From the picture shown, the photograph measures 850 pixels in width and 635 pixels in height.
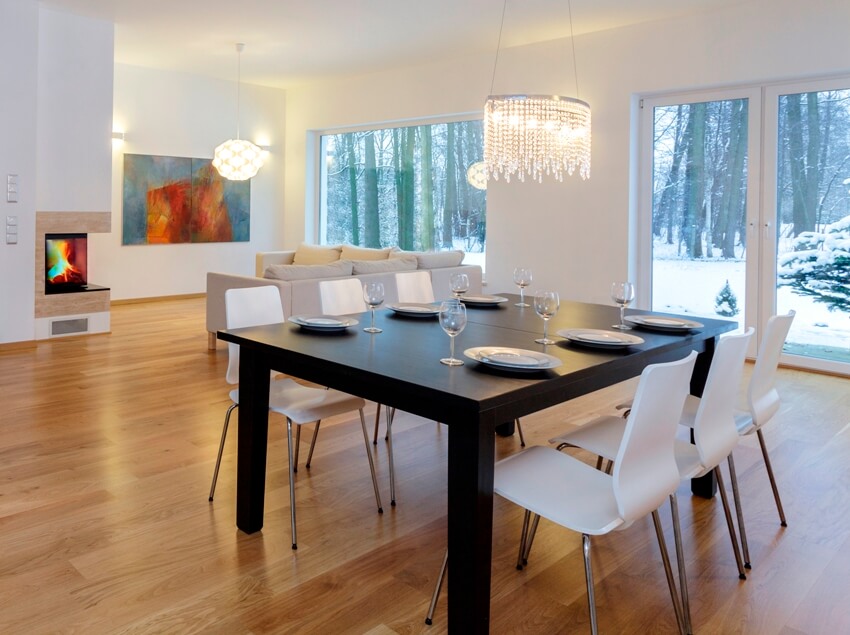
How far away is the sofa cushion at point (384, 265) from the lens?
5660 millimetres

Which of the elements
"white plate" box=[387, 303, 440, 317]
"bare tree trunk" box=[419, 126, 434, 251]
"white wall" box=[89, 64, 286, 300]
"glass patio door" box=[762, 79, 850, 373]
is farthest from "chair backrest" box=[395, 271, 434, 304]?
"white wall" box=[89, 64, 286, 300]

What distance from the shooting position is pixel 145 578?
2.29 m

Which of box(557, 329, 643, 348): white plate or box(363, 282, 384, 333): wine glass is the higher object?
box(363, 282, 384, 333): wine glass

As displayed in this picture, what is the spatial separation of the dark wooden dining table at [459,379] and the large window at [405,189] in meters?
4.89

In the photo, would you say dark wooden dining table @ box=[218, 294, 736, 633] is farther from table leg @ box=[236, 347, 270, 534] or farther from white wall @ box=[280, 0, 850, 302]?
white wall @ box=[280, 0, 850, 302]

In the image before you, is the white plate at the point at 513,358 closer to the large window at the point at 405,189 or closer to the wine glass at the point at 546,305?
the wine glass at the point at 546,305

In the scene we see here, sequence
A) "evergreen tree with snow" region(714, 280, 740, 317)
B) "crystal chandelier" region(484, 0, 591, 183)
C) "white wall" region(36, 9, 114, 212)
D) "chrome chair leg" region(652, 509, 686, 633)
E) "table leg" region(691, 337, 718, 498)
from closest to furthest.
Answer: "chrome chair leg" region(652, 509, 686, 633)
"table leg" region(691, 337, 718, 498)
"crystal chandelier" region(484, 0, 591, 183)
"evergreen tree with snow" region(714, 280, 740, 317)
"white wall" region(36, 9, 114, 212)

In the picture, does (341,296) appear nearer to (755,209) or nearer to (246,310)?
(246,310)

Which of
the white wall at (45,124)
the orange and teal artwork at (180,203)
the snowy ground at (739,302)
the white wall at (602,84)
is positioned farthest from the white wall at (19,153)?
the snowy ground at (739,302)

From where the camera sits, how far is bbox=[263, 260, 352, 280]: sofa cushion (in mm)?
5199

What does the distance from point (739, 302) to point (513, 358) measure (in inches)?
171

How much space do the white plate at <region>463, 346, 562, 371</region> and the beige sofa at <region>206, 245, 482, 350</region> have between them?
222 cm

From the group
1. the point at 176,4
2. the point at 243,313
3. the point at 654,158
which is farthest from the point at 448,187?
the point at 243,313

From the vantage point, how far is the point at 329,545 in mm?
2543
